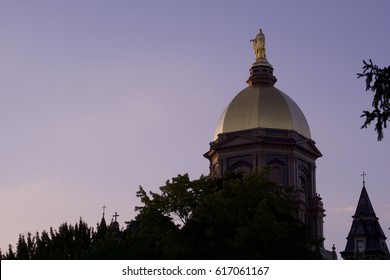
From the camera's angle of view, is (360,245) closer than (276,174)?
Yes

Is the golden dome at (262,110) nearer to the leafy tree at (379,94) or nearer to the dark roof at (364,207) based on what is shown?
the dark roof at (364,207)

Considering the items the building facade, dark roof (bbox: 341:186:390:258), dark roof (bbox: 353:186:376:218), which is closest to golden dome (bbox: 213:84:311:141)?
the building facade

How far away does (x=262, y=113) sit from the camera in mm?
97625

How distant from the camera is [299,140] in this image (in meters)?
97.2

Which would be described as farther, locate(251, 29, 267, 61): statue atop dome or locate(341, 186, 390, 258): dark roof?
locate(251, 29, 267, 61): statue atop dome

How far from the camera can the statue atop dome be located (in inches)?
4188

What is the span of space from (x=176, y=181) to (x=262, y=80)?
51.9 metres

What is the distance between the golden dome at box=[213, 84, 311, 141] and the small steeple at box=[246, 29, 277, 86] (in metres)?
1.15

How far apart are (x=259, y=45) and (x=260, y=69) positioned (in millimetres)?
5217

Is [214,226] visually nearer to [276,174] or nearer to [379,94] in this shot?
[379,94]

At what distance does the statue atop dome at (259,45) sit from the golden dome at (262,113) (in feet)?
20.0

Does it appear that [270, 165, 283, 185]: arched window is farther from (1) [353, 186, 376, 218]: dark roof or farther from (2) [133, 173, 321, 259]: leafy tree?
(2) [133, 173, 321, 259]: leafy tree

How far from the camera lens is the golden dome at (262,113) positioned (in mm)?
97312

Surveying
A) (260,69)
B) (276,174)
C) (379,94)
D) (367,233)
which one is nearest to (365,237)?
(367,233)
